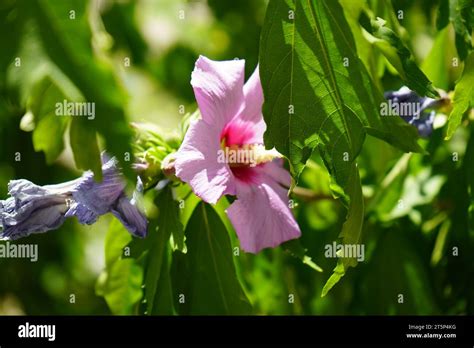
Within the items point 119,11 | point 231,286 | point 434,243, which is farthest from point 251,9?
point 231,286

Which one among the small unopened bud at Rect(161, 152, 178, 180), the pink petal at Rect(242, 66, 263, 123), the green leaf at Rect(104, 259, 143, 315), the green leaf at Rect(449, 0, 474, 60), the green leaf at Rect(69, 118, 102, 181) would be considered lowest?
the green leaf at Rect(104, 259, 143, 315)

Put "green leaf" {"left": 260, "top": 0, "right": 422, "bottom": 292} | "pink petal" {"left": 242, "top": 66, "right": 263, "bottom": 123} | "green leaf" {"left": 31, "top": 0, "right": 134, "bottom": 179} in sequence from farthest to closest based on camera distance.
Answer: "pink petal" {"left": 242, "top": 66, "right": 263, "bottom": 123} < "green leaf" {"left": 260, "top": 0, "right": 422, "bottom": 292} < "green leaf" {"left": 31, "top": 0, "right": 134, "bottom": 179}

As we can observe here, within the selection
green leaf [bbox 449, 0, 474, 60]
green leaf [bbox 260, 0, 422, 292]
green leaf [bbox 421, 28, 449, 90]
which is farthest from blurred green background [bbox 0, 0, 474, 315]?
green leaf [bbox 260, 0, 422, 292]

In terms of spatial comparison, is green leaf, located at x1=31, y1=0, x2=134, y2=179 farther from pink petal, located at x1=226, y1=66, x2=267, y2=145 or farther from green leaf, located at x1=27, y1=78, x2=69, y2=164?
pink petal, located at x1=226, y1=66, x2=267, y2=145

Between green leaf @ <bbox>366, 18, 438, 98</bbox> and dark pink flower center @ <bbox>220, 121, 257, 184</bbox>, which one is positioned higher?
green leaf @ <bbox>366, 18, 438, 98</bbox>

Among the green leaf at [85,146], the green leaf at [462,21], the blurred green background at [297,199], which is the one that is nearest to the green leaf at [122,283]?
the blurred green background at [297,199]

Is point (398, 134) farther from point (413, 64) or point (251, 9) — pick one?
point (251, 9)

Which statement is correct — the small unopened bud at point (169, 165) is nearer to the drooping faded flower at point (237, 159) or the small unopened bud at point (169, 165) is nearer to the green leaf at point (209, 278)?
the drooping faded flower at point (237, 159)
